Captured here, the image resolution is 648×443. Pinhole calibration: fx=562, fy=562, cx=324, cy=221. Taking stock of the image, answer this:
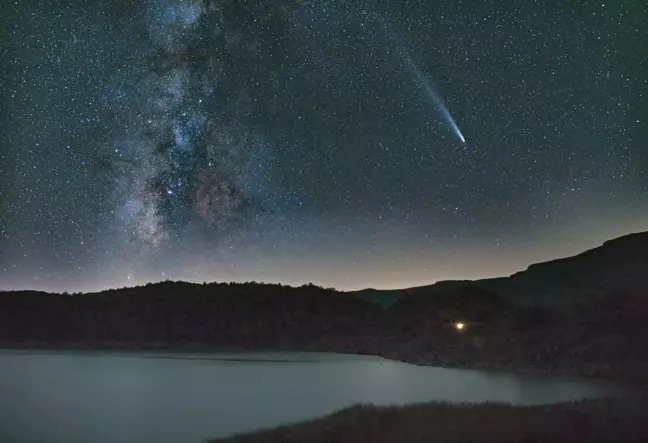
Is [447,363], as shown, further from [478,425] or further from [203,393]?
[478,425]

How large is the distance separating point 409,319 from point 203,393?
116ft

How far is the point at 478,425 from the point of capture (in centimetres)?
1202

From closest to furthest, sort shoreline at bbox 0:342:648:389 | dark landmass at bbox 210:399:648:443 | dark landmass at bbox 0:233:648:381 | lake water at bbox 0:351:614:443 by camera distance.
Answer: dark landmass at bbox 210:399:648:443 < lake water at bbox 0:351:614:443 < shoreline at bbox 0:342:648:389 < dark landmass at bbox 0:233:648:381

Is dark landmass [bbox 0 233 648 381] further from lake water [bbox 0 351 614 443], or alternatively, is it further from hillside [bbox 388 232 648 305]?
lake water [bbox 0 351 614 443]

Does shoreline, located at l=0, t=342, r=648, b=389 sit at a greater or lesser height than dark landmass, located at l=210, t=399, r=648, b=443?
greater

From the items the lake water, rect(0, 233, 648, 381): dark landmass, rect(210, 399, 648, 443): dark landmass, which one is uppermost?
rect(0, 233, 648, 381): dark landmass

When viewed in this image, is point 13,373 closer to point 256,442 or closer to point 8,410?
point 8,410

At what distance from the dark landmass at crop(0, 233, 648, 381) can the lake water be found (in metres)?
5.14

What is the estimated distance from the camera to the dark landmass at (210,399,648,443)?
10586 millimetres

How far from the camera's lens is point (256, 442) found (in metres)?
11.6

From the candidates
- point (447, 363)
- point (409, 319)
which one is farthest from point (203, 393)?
point (409, 319)

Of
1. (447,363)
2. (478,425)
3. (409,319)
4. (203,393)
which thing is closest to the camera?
(478,425)

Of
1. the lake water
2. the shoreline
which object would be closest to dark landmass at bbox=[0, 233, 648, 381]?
the shoreline

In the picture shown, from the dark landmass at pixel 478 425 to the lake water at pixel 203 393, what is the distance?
142 cm
